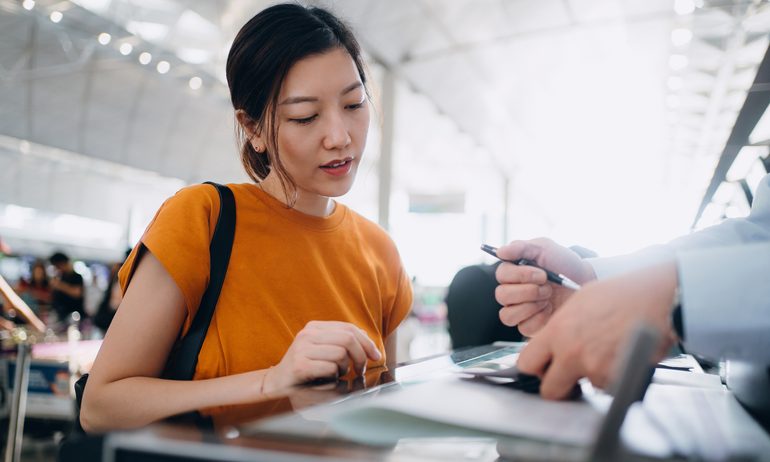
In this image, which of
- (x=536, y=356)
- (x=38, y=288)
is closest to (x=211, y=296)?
(x=536, y=356)

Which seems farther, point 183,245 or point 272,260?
point 272,260

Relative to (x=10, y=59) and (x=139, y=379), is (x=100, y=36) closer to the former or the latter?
(x=10, y=59)

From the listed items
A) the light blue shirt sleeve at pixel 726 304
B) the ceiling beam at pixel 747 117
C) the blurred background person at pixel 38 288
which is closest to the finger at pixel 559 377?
the light blue shirt sleeve at pixel 726 304

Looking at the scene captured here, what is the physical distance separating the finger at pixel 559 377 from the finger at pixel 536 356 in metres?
0.02

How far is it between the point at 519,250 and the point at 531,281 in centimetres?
7

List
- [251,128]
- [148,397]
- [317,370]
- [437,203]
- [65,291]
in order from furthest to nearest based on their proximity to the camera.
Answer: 1. [437,203]
2. [65,291]
3. [251,128]
4. [148,397]
5. [317,370]

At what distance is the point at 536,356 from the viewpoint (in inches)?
28.7

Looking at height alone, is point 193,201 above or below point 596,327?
above

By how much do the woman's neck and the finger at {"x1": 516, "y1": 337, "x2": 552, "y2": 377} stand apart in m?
0.95

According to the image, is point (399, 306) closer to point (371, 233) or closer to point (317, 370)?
point (371, 233)

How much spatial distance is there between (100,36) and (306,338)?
12.8 metres

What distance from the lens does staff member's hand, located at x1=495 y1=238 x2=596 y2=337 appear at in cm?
129

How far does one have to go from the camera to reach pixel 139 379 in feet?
3.91

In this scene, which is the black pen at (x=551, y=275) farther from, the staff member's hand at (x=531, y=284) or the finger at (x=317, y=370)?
the finger at (x=317, y=370)
